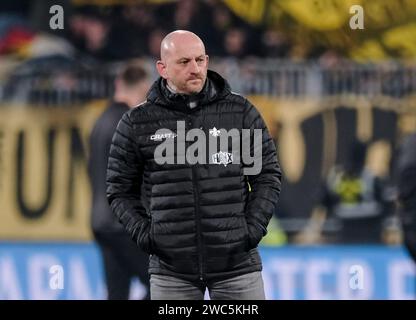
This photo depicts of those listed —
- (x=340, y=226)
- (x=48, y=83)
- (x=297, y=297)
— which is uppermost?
(x=48, y=83)

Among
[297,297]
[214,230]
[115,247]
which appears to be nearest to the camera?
→ [214,230]

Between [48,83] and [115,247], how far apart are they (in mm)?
1691

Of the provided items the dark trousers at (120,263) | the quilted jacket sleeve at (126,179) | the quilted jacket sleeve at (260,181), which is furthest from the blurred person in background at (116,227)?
the quilted jacket sleeve at (260,181)

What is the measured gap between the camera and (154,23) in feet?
27.7

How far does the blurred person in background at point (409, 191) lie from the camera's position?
6.34 m

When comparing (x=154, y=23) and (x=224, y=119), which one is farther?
(x=154, y=23)

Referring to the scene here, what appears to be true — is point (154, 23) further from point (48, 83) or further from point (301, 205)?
point (301, 205)

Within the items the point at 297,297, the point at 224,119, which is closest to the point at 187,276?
the point at 224,119

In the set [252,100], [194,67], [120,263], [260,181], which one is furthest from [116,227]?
[194,67]

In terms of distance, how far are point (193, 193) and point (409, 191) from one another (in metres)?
2.24

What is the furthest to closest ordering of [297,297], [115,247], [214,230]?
[297,297] → [115,247] → [214,230]

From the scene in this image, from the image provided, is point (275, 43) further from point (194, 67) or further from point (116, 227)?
point (194, 67)

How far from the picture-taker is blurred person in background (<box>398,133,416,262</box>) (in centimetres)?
634

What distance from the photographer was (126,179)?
15.1 ft
